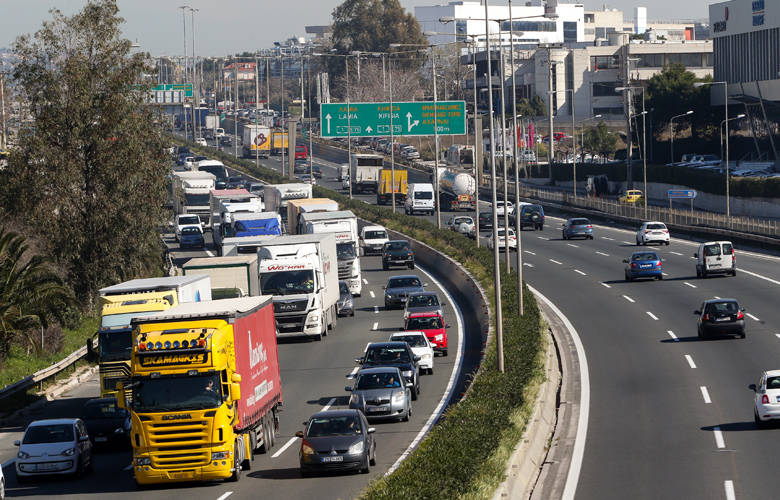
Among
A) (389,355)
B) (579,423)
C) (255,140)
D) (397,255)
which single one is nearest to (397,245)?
(397,255)

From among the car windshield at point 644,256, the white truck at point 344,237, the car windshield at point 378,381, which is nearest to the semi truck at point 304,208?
the white truck at point 344,237

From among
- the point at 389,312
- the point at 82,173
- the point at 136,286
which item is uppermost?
the point at 82,173

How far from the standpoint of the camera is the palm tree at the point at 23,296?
41.3 metres

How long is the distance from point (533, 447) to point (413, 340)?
15.8m

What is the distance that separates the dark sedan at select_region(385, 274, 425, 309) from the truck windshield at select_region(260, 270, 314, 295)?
30.9 feet

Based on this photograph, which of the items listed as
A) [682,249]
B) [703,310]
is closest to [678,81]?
[682,249]

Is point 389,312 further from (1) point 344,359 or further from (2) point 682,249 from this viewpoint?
(2) point 682,249

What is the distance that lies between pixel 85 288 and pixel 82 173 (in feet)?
17.3

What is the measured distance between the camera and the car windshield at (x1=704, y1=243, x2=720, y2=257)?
59688mm

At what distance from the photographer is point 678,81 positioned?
131 meters

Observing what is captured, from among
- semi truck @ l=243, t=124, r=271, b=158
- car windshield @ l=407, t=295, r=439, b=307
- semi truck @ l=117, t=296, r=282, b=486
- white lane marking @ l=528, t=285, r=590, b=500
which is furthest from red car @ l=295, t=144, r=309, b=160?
semi truck @ l=117, t=296, r=282, b=486

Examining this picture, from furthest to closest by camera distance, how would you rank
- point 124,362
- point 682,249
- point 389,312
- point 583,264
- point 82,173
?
1. point 682,249
2. point 583,264
3. point 389,312
4. point 82,173
5. point 124,362

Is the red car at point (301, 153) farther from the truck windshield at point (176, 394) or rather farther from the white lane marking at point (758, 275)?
the truck windshield at point (176, 394)

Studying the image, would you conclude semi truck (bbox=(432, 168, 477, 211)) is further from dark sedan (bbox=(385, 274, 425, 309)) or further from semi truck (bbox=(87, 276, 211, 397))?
semi truck (bbox=(87, 276, 211, 397))
